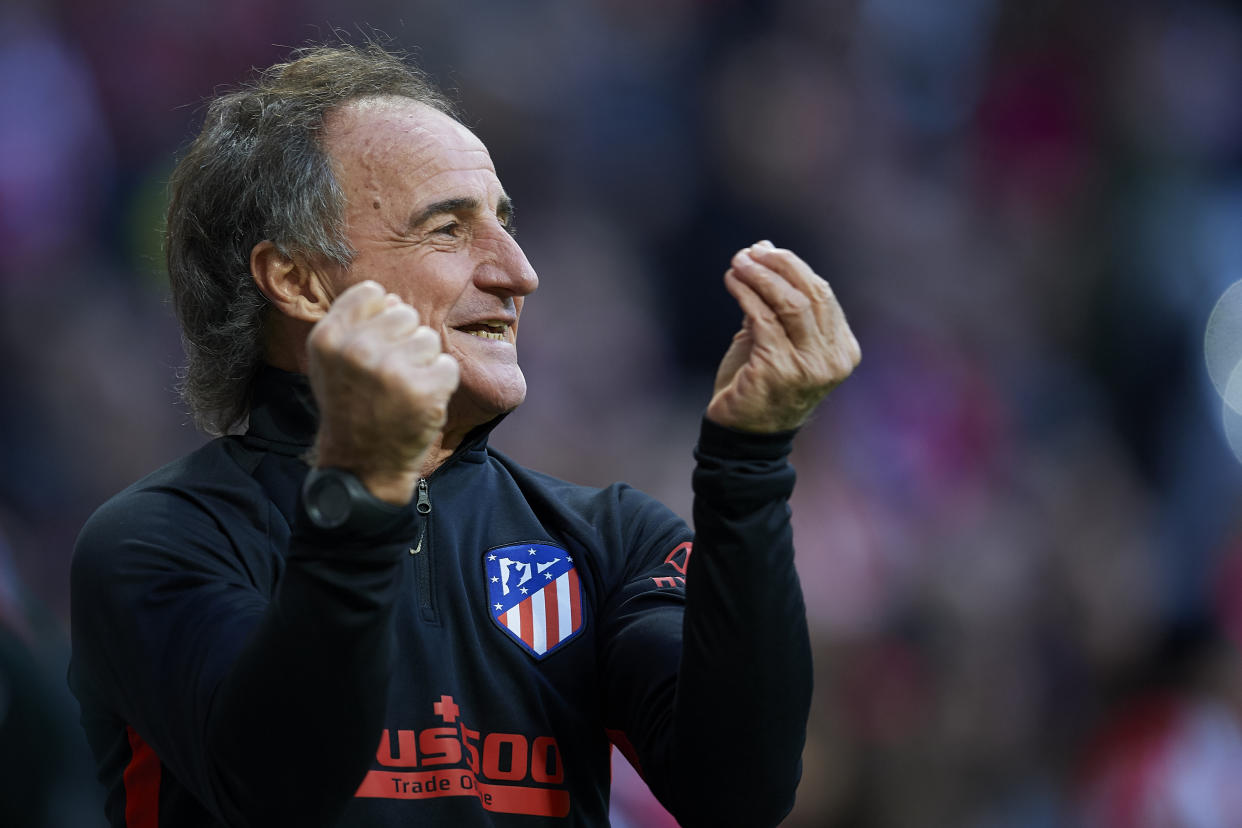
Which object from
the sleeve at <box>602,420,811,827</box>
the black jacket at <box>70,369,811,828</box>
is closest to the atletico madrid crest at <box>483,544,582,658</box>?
the black jacket at <box>70,369,811,828</box>

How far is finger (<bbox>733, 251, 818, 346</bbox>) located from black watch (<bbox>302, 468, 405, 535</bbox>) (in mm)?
531

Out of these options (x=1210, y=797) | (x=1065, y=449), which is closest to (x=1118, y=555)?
(x=1065, y=449)

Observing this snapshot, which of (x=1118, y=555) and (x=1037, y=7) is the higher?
(x=1037, y=7)

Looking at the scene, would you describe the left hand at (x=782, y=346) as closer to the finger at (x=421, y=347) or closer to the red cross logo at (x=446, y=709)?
the finger at (x=421, y=347)

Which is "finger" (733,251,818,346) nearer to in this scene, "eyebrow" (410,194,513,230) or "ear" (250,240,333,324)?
"eyebrow" (410,194,513,230)

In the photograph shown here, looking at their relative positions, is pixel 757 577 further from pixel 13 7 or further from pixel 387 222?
pixel 13 7

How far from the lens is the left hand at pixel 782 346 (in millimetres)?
1556

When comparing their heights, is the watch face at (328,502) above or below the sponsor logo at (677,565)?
above

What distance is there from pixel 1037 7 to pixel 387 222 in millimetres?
4089

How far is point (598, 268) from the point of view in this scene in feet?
15.0

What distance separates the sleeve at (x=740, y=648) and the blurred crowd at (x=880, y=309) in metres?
2.22

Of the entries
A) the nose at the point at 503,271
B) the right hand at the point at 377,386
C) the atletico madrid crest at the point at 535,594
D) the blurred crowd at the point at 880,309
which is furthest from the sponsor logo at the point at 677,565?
the blurred crowd at the point at 880,309

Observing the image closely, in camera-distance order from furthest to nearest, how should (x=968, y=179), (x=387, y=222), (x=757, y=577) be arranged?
(x=968, y=179)
(x=387, y=222)
(x=757, y=577)

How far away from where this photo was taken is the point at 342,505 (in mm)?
1310
